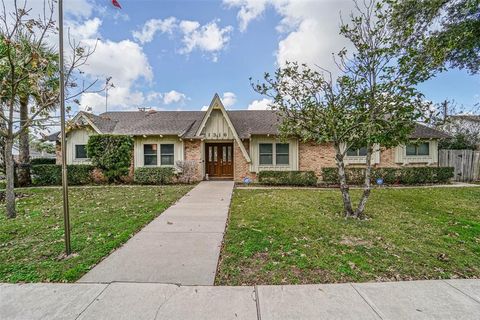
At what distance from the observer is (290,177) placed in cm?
1282

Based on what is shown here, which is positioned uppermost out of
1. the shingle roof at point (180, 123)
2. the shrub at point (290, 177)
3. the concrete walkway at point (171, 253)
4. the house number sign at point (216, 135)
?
the shingle roof at point (180, 123)

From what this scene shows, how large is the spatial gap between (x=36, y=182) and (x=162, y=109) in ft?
30.8

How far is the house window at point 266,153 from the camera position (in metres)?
14.3

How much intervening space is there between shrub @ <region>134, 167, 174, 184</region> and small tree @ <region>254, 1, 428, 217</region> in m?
8.57

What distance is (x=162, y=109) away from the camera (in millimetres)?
18688

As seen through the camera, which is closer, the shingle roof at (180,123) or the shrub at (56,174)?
the shrub at (56,174)

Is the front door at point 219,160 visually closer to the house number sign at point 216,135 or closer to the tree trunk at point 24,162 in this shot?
the house number sign at point 216,135

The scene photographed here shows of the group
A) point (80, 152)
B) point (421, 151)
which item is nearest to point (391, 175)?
point (421, 151)

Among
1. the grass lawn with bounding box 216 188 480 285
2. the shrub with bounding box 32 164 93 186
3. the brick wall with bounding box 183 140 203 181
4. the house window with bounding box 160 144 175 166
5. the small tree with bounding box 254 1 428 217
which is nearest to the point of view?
the grass lawn with bounding box 216 188 480 285

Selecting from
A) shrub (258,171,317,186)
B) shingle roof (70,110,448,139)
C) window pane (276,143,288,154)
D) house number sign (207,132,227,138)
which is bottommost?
shrub (258,171,317,186)

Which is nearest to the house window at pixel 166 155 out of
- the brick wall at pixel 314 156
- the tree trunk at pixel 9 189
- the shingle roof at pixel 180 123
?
the shingle roof at pixel 180 123

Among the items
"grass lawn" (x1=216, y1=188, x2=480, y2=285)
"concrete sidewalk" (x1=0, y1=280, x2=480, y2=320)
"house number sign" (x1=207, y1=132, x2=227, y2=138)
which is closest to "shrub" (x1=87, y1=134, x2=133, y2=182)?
"house number sign" (x1=207, y1=132, x2=227, y2=138)

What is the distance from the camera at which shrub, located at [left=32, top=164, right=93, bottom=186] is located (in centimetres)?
1309

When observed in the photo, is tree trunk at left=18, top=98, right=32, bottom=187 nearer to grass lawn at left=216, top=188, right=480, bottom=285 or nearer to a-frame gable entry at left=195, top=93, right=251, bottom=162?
a-frame gable entry at left=195, top=93, right=251, bottom=162
